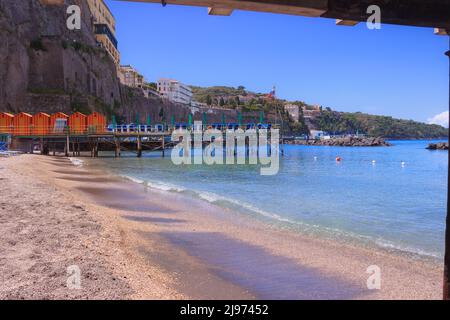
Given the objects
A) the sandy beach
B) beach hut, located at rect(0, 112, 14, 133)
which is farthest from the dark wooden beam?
beach hut, located at rect(0, 112, 14, 133)

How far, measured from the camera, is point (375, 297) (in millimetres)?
6816

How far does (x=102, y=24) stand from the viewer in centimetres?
10656

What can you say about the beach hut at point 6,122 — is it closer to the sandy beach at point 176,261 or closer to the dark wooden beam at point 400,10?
the sandy beach at point 176,261

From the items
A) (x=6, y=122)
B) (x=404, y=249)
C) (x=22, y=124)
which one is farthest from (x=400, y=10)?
(x=6, y=122)

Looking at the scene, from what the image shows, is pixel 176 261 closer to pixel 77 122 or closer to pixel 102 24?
pixel 77 122

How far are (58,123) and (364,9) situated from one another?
56.7 metres

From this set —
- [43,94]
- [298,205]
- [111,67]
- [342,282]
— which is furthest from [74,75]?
[342,282]

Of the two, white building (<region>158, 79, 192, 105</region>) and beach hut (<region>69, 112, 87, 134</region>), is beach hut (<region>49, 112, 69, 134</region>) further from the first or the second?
white building (<region>158, 79, 192, 105</region>)

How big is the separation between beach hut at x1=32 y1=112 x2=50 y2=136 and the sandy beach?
143 ft

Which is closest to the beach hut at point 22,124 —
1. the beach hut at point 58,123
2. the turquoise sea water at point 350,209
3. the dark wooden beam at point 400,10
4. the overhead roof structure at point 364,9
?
the beach hut at point 58,123
